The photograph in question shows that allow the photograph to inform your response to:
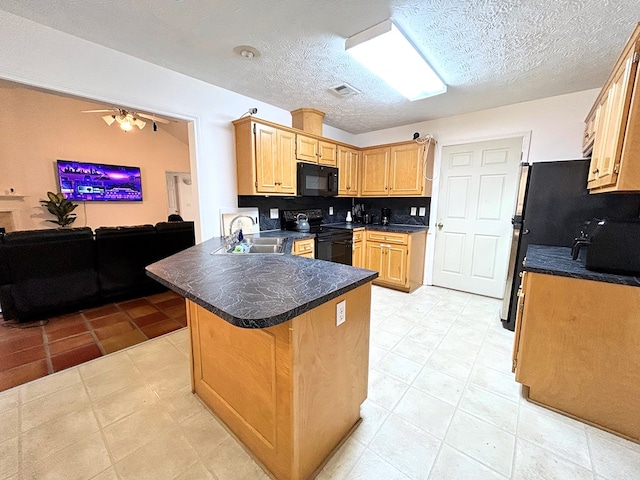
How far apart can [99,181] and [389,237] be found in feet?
19.5

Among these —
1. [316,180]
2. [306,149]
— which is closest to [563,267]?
[316,180]

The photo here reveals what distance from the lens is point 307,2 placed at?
1.50m

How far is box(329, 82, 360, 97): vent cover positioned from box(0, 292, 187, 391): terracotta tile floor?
2.94 meters

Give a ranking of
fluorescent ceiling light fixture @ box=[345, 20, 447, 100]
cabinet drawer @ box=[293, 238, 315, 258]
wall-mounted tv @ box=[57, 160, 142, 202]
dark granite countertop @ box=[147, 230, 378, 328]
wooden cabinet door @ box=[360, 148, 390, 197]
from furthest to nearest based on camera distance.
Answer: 1. wall-mounted tv @ box=[57, 160, 142, 202]
2. wooden cabinet door @ box=[360, 148, 390, 197]
3. cabinet drawer @ box=[293, 238, 315, 258]
4. fluorescent ceiling light fixture @ box=[345, 20, 447, 100]
5. dark granite countertop @ box=[147, 230, 378, 328]

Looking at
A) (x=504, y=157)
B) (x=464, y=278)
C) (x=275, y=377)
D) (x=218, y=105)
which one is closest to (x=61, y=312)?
(x=218, y=105)

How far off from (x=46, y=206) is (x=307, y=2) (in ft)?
19.8

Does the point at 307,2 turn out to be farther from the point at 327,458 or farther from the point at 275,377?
the point at 327,458

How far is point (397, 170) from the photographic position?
12.5 ft

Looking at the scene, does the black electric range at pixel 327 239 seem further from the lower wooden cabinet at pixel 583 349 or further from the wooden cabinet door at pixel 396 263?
the lower wooden cabinet at pixel 583 349

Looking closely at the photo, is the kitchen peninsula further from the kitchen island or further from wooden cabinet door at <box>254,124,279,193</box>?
wooden cabinet door at <box>254,124,279,193</box>

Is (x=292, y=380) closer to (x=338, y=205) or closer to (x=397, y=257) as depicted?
(x=397, y=257)

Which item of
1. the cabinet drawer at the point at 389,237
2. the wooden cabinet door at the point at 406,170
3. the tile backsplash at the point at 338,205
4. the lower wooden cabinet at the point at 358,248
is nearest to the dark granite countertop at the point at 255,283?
the tile backsplash at the point at 338,205

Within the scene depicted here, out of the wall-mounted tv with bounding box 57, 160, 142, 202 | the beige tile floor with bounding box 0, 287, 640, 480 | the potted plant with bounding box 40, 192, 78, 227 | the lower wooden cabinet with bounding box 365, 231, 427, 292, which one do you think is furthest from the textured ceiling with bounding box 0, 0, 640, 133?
the wall-mounted tv with bounding box 57, 160, 142, 202

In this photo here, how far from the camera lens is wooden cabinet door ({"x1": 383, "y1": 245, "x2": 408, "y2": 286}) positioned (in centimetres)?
355
